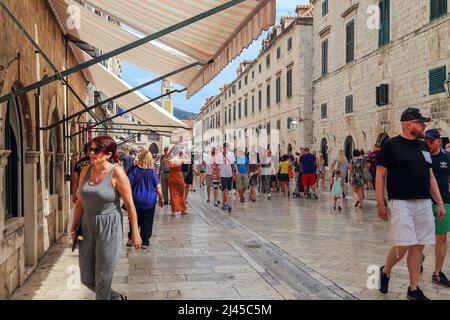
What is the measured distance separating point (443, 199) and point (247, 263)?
251 cm

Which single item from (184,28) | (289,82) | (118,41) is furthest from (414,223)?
(289,82)

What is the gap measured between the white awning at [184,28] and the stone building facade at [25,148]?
75 cm

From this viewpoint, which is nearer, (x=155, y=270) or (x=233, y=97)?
(x=155, y=270)

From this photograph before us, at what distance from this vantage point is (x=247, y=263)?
19.3 ft

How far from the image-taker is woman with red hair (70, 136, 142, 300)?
366 centimetres

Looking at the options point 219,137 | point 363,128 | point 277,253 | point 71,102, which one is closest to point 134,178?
point 277,253

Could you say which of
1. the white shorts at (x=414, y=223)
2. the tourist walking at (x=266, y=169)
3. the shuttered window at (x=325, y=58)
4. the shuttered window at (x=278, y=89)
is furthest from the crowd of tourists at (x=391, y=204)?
the shuttered window at (x=278, y=89)

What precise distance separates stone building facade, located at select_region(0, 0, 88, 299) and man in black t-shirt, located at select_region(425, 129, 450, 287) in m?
4.48

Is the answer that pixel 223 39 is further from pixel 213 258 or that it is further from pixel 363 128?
pixel 363 128

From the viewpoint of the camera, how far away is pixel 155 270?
554 centimetres

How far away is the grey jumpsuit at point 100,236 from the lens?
366 cm

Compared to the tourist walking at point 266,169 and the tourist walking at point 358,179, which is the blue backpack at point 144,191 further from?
the tourist walking at point 266,169

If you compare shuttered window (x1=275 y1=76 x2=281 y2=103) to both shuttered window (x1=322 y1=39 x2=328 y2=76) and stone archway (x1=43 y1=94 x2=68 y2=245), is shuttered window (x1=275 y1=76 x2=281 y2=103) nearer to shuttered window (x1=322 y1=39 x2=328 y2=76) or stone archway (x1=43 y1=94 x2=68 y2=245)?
shuttered window (x1=322 y1=39 x2=328 y2=76)
